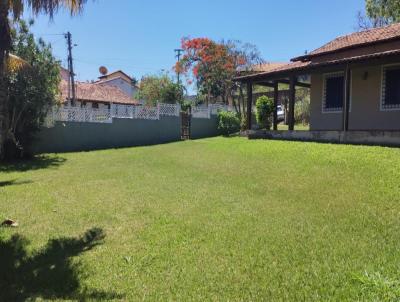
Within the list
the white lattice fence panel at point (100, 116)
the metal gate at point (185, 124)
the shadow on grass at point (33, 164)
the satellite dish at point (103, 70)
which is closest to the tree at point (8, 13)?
the shadow on grass at point (33, 164)

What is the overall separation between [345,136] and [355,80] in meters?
3.01

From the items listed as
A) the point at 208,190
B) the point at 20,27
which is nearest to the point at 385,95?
the point at 208,190

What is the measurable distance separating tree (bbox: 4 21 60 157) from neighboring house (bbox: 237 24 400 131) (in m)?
8.89

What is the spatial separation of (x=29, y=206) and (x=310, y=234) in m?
5.13

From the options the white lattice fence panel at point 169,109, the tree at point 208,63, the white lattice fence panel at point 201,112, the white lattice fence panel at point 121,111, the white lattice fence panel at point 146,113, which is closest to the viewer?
the white lattice fence panel at point 121,111

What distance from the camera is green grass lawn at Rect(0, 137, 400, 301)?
373 cm

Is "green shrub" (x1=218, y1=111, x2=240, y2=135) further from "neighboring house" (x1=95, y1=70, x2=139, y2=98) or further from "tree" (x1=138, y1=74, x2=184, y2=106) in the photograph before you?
"neighboring house" (x1=95, y1=70, x2=139, y2=98)

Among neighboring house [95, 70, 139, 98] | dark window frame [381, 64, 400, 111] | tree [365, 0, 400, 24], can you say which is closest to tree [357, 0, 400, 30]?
tree [365, 0, 400, 24]

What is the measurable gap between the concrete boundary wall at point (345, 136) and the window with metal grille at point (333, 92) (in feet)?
6.46

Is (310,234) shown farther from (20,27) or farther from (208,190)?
(20,27)

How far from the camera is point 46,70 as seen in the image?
46.1 feet

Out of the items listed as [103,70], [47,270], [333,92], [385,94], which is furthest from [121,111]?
[103,70]

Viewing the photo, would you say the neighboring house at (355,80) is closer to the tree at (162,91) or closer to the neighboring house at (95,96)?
the tree at (162,91)

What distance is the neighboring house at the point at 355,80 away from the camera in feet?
43.3
